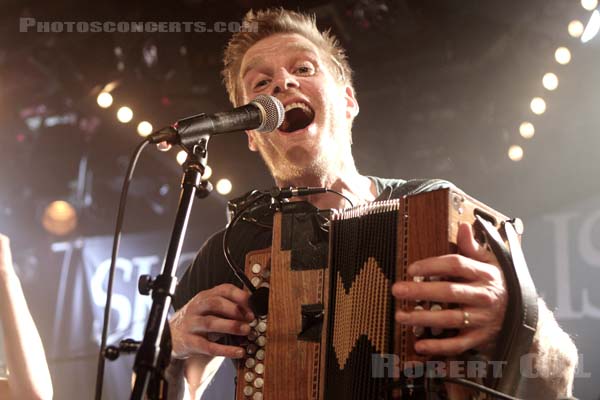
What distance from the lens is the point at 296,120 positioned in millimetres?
2582

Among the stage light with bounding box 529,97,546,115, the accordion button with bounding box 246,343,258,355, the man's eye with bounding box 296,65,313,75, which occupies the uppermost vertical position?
the stage light with bounding box 529,97,546,115

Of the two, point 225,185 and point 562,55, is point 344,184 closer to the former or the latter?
point 562,55

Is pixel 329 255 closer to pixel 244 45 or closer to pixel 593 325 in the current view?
pixel 244 45

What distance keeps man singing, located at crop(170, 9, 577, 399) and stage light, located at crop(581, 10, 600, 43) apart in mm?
1806

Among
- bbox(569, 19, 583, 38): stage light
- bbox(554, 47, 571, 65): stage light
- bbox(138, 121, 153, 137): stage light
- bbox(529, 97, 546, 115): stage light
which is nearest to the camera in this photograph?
bbox(569, 19, 583, 38): stage light

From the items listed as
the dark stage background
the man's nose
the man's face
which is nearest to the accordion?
the man's face

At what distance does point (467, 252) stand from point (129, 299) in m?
4.92

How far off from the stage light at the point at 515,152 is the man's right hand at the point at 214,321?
10.1 feet

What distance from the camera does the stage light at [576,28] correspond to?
3.91m

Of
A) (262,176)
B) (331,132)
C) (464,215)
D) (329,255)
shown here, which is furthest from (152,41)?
(464,215)

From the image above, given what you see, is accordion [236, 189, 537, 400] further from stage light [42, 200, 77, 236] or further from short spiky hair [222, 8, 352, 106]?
stage light [42, 200, 77, 236]

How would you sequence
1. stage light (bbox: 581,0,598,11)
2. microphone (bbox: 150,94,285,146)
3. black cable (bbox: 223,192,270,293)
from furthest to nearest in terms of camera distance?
stage light (bbox: 581,0,598,11) → black cable (bbox: 223,192,270,293) → microphone (bbox: 150,94,285,146)

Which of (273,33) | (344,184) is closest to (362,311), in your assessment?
(344,184)

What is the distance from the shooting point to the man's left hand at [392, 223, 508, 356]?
4.51ft
